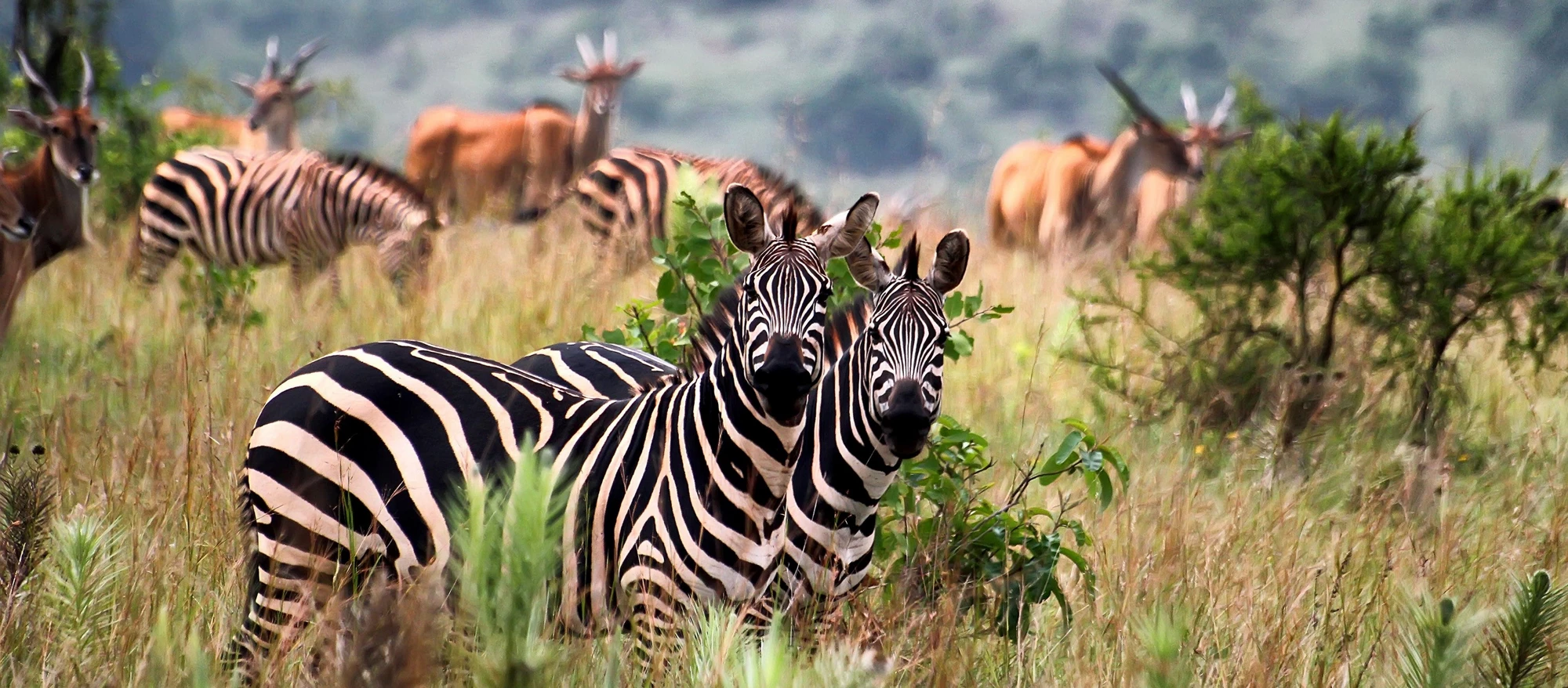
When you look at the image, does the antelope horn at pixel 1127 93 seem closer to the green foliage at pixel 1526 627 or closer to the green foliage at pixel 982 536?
the green foliage at pixel 982 536

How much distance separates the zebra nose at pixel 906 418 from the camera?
2.76m

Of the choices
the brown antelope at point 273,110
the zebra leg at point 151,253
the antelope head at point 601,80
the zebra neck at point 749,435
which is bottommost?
the zebra neck at point 749,435

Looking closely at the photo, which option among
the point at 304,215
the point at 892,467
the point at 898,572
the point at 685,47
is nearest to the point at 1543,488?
the point at 898,572

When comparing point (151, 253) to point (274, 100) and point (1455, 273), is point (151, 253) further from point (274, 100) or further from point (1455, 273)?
point (1455, 273)

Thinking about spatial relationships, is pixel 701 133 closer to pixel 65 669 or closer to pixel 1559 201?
pixel 1559 201

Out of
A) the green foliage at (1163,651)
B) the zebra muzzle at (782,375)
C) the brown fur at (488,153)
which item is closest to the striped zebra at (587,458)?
the zebra muzzle at (782,375)

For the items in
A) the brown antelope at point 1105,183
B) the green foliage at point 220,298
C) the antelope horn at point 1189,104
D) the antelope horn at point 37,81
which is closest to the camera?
the green foliage at point 220,298

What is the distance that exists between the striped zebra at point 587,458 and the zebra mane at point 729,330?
90 mm

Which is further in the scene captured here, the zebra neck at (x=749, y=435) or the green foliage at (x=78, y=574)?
the zebra neck at (x=749, y=435)

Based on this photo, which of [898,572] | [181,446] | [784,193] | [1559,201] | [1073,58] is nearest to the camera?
[898,572]

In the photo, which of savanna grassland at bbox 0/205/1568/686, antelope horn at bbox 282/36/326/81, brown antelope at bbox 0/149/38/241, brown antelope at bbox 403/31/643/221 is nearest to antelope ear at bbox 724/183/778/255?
savanna grassland at bbox 0/205/1568/686

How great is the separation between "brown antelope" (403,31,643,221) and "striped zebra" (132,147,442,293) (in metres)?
5.08

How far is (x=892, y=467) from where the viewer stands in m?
2.94

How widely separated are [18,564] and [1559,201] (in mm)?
6395
